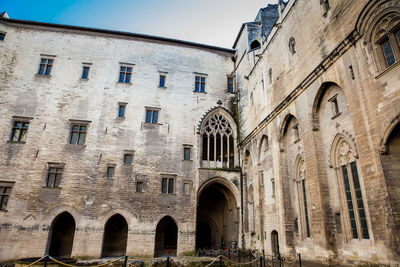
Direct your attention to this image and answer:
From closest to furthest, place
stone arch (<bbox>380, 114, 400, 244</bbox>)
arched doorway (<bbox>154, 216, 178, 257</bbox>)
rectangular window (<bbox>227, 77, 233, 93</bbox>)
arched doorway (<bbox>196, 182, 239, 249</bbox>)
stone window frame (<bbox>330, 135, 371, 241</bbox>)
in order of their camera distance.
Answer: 1. stone arch (<bbox>380, 114, 400, 244</bbox>)
2. stone window frame (<bbox>330, 135, 371, 241</bbox>)
3. arched doorway (<bbox>154, 216, 178, 257</bbox>)
4. arched doorway (<bbox>196, 182, 239, 249</bbox>)
5. rectangular window (<bbox>227, 77, 233, 93</bbox>)

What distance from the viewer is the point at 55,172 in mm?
17031

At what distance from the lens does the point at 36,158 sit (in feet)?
56.0

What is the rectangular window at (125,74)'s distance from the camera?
66.2 ft

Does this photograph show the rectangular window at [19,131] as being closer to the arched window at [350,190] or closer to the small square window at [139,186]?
the small square window at [139,186]

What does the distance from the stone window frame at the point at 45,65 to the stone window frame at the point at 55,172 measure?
6.65 m

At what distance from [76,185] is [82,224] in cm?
242

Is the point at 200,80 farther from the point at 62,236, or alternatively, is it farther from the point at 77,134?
the point at 62,236

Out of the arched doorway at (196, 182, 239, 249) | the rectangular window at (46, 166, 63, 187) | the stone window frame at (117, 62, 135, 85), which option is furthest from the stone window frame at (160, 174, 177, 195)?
the stone window frame at (117, 62, 135, 85)

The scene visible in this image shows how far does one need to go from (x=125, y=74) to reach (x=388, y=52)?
1679 centimetres

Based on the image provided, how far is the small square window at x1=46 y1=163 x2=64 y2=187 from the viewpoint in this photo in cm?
1678

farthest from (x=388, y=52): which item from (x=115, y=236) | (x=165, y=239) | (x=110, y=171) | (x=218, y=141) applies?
(x=115, y=236)

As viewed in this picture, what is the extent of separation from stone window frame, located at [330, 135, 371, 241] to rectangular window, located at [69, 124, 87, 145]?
1521cm

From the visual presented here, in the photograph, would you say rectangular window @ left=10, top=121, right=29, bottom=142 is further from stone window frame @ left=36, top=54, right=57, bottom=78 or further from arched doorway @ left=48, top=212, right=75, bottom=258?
arched doorway @ left=48, top=212, right=75, bottom=258

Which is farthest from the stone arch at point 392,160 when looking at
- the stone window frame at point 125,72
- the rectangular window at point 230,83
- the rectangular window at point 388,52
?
the stone window frame at point 125,72
